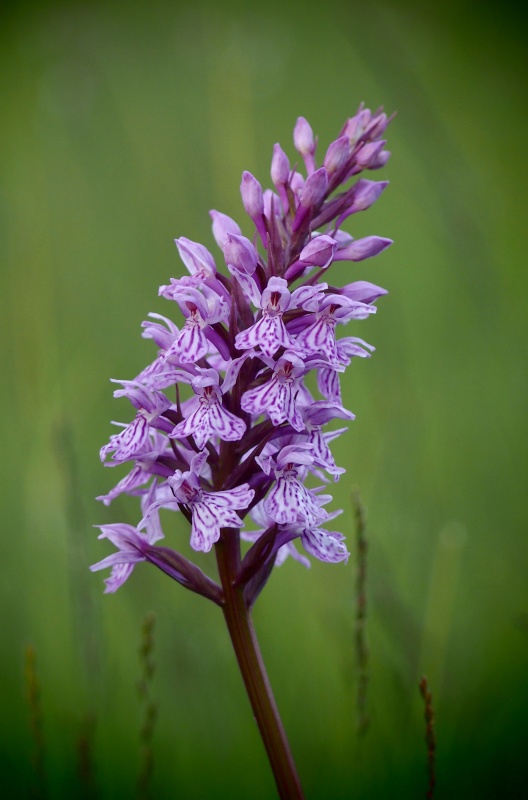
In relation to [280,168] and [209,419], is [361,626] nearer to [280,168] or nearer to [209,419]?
[209,419]

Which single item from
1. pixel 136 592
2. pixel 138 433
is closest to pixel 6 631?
pixel 136 592

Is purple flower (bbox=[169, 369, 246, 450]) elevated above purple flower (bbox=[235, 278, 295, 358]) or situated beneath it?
situated beneath

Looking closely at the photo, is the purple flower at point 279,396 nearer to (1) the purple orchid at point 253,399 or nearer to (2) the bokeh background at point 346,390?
(1) the purple orchid at point 253,399

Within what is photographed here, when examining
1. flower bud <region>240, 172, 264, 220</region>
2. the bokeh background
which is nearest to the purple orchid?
flower bud <region>240, 172, 264, 220</region>

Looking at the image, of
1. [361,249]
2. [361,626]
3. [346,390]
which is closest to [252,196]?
[361,249]

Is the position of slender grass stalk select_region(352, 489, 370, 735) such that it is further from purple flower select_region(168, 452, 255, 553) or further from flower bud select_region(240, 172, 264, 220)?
flower bud select_region(240, 172, 264, 220)

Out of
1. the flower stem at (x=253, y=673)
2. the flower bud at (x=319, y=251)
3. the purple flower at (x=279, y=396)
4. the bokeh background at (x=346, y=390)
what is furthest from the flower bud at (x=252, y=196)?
the bokeh background at (x=346, y=390)
